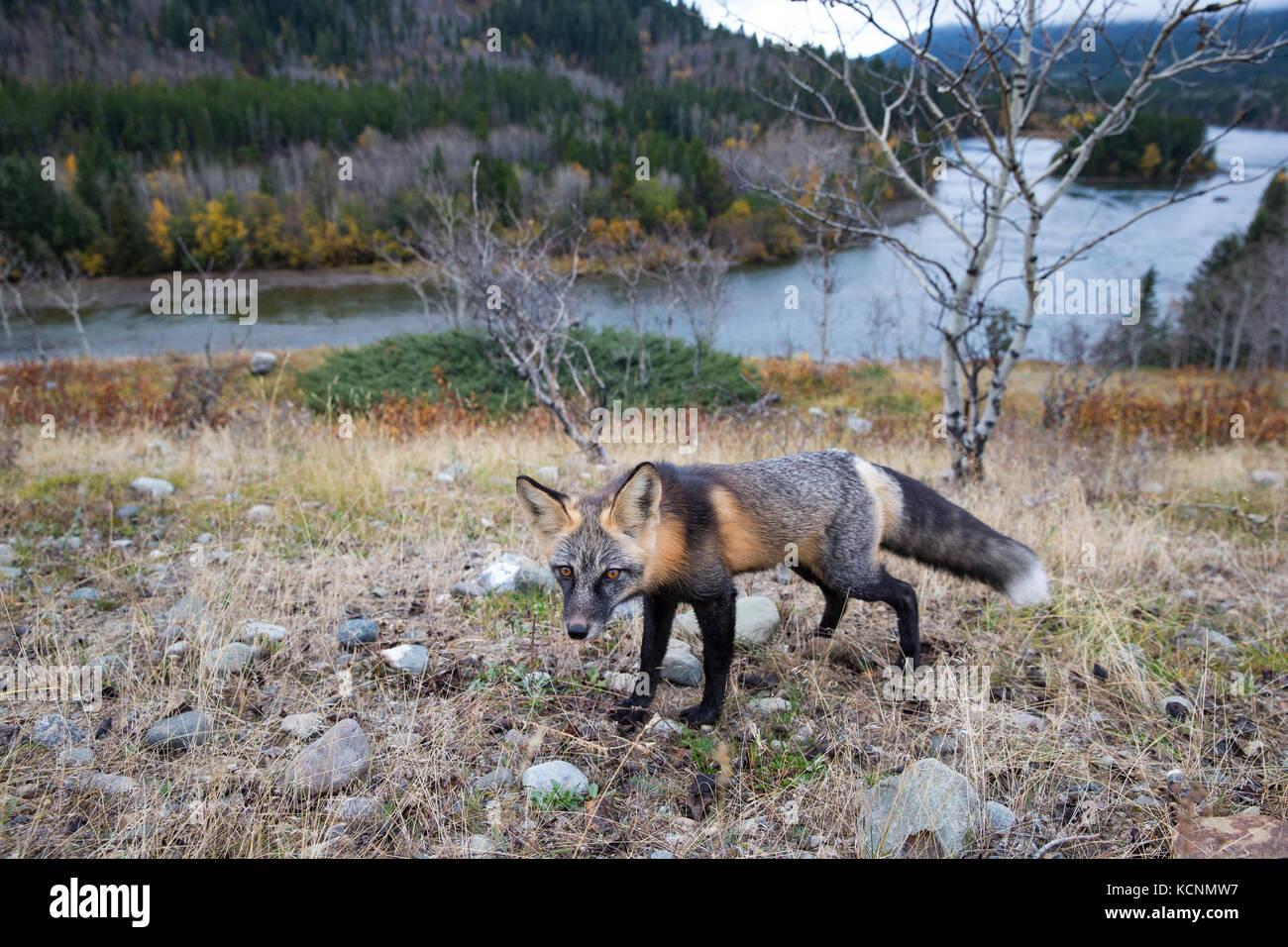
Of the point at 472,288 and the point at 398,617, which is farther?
the point at 472,288

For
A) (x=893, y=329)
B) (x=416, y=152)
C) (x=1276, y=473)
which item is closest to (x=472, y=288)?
(x=1276, y=473)

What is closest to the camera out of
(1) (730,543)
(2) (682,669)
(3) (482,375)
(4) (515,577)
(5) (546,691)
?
(1) (730,543)

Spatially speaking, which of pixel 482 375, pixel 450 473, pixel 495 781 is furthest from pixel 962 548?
pixel 482 375

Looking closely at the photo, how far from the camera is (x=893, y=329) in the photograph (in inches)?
1970

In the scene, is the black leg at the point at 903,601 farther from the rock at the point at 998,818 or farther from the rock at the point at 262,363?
the rock at the point at 262,363

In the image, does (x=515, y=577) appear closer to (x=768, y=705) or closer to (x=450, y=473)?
(x=768, y=705)

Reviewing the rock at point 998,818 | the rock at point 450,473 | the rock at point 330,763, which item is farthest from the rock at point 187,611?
the rock at point 998,818

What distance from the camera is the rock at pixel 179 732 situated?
388 cm

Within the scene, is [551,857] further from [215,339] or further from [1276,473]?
[215,339]

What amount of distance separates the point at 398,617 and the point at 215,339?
4505 cm

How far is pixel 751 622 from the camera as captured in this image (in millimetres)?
5359

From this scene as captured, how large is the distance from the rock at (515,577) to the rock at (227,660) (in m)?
1.73

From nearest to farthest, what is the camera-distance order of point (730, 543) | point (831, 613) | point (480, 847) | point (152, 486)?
point (480, 847), point (730, 543), point (831, 613), point (152, 486)

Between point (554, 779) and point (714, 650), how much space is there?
3.84 feet
